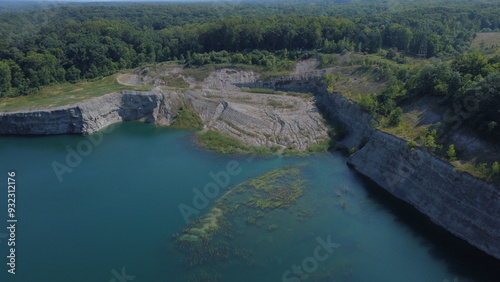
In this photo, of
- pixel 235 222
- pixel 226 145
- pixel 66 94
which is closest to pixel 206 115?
pixel 226 145

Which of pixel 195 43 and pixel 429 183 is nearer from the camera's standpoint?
pixel 429 183

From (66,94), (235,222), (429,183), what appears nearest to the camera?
(235,222)

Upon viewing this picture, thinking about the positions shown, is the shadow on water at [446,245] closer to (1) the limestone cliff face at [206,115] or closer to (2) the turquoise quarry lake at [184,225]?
(2) the turquoise quarry lake at [184,225]

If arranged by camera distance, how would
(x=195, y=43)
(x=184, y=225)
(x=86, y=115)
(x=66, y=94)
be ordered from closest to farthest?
(x=184, y=225)
(x=86, y=115)
(x=66, y=94)
(x=195, y=43)

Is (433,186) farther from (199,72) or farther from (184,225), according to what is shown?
(199,72)

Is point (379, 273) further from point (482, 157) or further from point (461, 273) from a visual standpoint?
point (482, 157)

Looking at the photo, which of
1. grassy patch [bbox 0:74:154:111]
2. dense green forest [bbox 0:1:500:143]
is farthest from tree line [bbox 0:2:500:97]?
grassy patch [bbox 0:74:154:111]

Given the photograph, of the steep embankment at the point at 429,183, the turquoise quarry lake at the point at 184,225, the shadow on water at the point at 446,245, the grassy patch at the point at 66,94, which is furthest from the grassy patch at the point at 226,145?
the grassy patch at the point at 66,94
